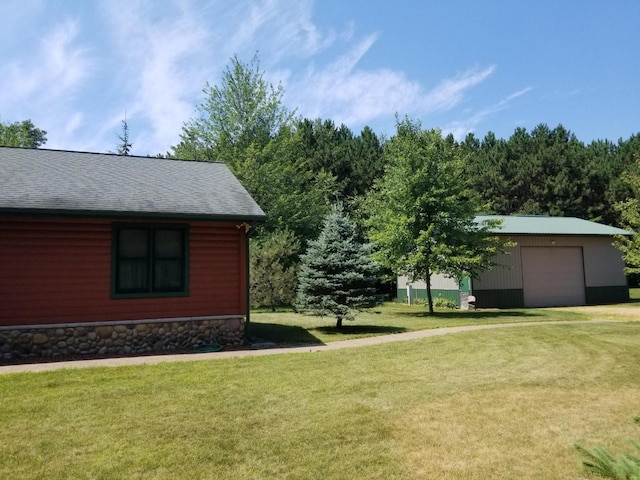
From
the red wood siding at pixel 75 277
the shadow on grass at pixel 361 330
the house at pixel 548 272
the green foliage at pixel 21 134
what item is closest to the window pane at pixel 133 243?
the red wood siding at pixel 75 277

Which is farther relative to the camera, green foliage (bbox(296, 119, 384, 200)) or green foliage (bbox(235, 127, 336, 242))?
green foliage (bbox(296, 119, 384, 200))

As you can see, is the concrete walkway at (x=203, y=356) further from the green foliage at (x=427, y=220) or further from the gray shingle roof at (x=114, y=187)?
the green foliage at (x=427, y=220)

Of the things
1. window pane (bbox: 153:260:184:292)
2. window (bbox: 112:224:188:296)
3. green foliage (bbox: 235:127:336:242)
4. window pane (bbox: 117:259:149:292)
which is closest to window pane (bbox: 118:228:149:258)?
window (bbox: 112:224:188:296)

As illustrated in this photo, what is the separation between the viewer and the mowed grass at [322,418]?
165 inches

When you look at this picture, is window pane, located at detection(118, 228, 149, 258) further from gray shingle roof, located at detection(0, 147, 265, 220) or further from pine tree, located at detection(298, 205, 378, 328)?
pine tree, located at detection(298, 205, 378, 328)

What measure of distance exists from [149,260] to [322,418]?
23.1 feet

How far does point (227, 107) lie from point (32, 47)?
22.7 metres

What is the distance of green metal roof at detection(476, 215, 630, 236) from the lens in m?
24.2

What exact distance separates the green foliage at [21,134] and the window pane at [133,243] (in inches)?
1087

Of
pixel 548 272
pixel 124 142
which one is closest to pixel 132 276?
pixel 548 272

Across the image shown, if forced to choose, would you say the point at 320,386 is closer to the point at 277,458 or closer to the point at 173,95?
the point at 277,458

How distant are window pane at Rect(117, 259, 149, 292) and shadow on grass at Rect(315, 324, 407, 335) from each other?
545cm

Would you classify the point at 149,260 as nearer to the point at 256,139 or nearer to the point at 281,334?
the point at 281,334

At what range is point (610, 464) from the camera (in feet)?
12.5
